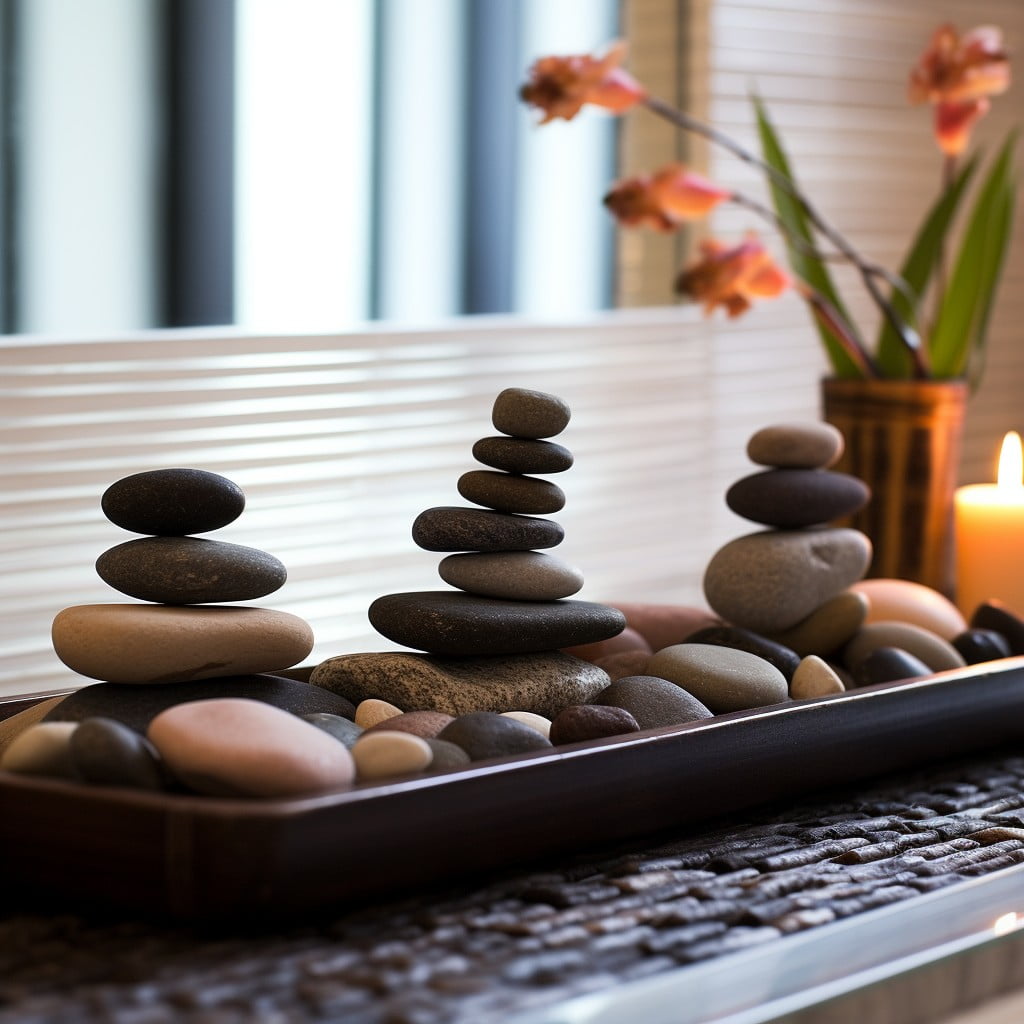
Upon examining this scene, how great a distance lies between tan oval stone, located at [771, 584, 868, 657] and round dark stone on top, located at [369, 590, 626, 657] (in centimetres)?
17

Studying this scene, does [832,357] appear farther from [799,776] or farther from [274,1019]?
[274,1019]

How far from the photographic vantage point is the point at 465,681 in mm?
715

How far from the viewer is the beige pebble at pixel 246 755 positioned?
0.54 metres

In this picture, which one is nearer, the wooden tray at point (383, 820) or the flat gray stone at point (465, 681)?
the wooden tray at point (383, 820)

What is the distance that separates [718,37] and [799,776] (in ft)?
3.92

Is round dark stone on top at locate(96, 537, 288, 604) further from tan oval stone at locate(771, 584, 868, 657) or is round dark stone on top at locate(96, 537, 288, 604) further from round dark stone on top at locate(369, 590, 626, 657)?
tan oval stone at locate(771, 584, 868, 657)

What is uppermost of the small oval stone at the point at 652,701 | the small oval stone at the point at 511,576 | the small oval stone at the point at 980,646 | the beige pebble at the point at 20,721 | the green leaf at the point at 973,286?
the green leaf at the point at 973,286

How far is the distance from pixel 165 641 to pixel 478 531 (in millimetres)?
164

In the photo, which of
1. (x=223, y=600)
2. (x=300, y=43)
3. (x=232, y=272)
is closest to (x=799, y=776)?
(x=223, y=600)

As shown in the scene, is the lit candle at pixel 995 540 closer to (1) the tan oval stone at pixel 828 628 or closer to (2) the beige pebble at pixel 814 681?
(1) the tan oval stone at pixel 828 628

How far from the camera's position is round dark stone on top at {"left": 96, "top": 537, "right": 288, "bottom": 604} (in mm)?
673

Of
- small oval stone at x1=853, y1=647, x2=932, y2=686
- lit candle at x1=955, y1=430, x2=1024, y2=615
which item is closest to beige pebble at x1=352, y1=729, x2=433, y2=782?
small oval stone at x1=853, y1=647, x2=932, y2=686

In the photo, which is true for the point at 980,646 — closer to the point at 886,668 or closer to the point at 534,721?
the point at 886,668

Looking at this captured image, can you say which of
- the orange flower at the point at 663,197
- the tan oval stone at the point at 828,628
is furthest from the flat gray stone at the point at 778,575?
the orange flower at the point at 663,197
